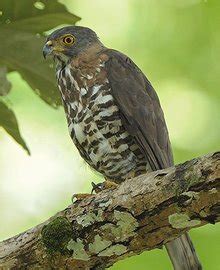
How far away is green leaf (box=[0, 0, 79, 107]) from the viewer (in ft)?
10.6

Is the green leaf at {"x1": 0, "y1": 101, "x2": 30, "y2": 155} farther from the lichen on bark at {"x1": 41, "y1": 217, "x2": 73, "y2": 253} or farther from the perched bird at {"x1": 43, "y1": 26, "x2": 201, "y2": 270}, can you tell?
the perched bird at {"x1": 43, "y1": 26, "x2": 201, "y2": 270}

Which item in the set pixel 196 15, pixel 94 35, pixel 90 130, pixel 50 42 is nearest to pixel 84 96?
pixel 90 130

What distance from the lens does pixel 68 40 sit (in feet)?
15.9

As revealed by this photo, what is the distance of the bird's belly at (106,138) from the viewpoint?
4133 mm

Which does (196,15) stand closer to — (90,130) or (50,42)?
(50,42)

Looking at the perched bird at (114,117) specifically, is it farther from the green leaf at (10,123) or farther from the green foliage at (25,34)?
the green leaf at (10,123)

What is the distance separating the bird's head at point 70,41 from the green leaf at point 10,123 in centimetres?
137

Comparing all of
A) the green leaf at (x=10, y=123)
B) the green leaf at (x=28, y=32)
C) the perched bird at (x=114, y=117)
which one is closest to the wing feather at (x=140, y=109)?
the perched bird at (x=114, y=117)

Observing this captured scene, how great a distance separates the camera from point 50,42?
15.0 feet

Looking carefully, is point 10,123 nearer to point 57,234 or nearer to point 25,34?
point 25,34

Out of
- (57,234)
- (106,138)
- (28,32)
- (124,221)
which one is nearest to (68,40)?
(106,138)

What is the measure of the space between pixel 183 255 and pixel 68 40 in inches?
72.0

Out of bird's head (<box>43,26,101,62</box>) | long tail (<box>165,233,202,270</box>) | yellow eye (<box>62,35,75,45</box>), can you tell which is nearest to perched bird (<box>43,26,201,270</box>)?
bird's head (<box>43,26,101,62</box>)

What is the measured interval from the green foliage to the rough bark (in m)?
0.43
